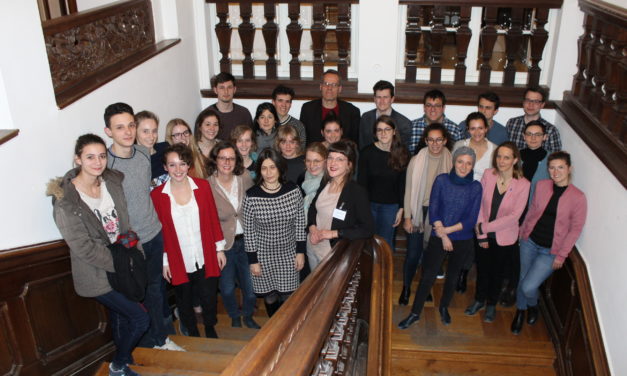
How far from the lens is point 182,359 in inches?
122

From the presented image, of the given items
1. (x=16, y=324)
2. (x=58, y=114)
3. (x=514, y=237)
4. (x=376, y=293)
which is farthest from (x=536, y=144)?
(x=16, y=324)

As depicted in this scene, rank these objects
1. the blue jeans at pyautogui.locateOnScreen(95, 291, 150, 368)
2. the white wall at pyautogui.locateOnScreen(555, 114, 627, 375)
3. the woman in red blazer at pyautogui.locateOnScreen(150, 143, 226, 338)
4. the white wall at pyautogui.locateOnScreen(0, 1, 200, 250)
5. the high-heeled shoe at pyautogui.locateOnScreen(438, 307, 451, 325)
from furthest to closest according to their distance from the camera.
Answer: the high-heeled shoe at pyautogui.locateOnScreen(438, 307, 451, 325) < the woman in red blazer at pyautogui.locateOnScreen(150, 143, 226, 338) < the white wall at pyautogui.locateOnScreen(555, 114, 627, 375) < the blue jeans at pyautogui.locateOnScreen(95, 291, 150, 368) < the white wall at pyautogui.locateOnScreen(0, 1, 200, 250)

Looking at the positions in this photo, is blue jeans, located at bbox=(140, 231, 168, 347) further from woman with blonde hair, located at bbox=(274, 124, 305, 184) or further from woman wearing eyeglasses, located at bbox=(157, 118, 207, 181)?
woman with blonde hair, located at bbox=(274, 124, 305, 184)

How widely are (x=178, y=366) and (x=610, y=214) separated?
2724 mm

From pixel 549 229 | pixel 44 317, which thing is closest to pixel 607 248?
pixel 549 229

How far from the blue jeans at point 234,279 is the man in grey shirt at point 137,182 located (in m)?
0.48

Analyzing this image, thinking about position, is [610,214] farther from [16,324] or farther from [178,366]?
[16,324]

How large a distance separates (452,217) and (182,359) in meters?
1.96

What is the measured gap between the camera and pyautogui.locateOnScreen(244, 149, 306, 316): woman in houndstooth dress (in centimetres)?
324

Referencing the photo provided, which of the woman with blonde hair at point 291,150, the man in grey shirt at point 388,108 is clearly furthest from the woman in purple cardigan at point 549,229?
the woman with blonde hair at point 291,150

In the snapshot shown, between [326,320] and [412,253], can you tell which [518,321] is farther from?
[326,320]

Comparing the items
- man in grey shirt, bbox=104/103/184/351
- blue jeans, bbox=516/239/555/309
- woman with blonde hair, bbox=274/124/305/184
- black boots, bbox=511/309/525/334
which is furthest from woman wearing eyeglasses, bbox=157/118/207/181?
black boots, bbox=511/309/525/334

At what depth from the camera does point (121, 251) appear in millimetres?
2699

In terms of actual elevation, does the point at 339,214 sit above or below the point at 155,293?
above
